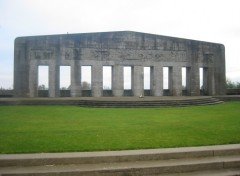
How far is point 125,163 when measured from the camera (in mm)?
6000

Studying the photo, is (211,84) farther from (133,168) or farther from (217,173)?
(133,168)

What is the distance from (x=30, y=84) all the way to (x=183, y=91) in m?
14.5

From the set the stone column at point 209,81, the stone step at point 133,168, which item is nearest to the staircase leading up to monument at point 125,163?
the stone step at point 133,168

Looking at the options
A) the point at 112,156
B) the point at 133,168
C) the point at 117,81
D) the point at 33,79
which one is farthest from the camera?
the point at 117,81

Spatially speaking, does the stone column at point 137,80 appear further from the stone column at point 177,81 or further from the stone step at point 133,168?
the stone step at point 133,168

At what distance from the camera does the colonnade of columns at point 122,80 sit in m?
25.8

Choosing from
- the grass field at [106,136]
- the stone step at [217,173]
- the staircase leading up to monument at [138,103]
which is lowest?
the stone step at [217,173]

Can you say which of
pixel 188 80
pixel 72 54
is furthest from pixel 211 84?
pixel 72 54

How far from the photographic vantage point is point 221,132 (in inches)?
336

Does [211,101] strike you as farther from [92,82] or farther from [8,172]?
[8,172]

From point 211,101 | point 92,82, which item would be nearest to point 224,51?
point 211,101

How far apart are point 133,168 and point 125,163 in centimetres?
32

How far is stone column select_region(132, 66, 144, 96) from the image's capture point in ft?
88.5

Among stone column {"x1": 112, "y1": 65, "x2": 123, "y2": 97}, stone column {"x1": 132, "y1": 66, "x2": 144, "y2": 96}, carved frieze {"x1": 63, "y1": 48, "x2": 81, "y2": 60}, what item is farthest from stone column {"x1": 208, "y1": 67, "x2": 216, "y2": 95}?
carved frieze {"x1": 63, "y1": 48, "x2": 81, "y2": 60}
